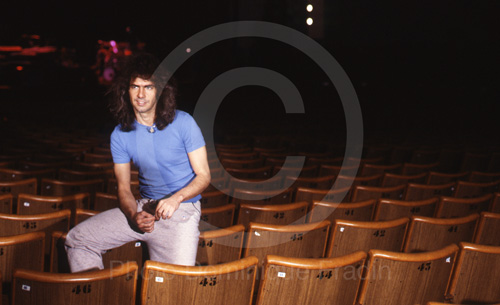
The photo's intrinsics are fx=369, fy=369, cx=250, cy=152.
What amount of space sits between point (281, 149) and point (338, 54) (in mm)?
8035

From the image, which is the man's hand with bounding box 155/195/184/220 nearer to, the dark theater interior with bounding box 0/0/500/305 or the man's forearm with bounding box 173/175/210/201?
the man's forearm with bounding box 173/175/210/201

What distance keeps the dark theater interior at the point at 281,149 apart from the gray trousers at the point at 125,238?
0.21ft

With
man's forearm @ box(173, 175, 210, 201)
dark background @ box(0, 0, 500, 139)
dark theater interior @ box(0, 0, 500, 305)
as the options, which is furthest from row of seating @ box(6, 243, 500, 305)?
dark background @ box(0, 0, 500, 139)

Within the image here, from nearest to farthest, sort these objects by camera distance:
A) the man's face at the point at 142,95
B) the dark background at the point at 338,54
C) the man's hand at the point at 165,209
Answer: the man's hand at the point at 165,209 → the man's face at the point at 142,95 → the dark background at the point at 338,54

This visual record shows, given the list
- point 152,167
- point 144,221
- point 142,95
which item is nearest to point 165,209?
point 144,221

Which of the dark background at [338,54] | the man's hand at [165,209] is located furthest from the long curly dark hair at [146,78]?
the dark background at [338,54]

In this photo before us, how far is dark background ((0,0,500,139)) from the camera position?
1116cm

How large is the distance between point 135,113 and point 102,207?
1089 mm

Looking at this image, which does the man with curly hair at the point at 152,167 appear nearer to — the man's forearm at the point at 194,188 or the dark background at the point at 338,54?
the man's forearm at the point at 194,188

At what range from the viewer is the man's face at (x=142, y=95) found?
2283mm

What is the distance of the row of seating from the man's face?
41.3 inches

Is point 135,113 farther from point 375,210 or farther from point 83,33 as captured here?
point 83,33

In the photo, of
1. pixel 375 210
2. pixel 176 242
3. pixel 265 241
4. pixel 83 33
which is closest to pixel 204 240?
pixel 176 242

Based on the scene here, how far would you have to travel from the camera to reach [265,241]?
2.24 m
